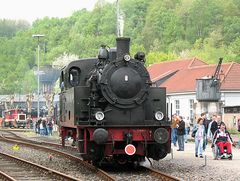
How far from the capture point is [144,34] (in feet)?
411

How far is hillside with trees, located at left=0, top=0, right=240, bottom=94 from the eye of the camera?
107000 millimetres

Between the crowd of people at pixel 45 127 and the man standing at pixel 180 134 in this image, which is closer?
the man standing at pixel 180 134

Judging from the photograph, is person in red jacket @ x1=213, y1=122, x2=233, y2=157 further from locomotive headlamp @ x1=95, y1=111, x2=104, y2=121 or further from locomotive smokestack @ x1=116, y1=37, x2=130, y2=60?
locomotive headlamp @ x1=95, y1=111, x2=104, y2=121

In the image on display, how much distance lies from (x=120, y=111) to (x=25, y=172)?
10.2 feet

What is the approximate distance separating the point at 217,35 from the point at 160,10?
2520 centimetres

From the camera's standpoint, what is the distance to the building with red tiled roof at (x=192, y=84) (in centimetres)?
4606

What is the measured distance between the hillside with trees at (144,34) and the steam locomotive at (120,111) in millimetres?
73361

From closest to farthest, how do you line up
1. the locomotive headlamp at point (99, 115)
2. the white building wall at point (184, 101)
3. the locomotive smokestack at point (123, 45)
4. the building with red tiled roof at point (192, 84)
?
the locomotive headlamp at point (99, 115), the locomotive smokestack at point (123, 45), the building with red tiled roof at point (192, 84), the white building wall at point (184, 101)

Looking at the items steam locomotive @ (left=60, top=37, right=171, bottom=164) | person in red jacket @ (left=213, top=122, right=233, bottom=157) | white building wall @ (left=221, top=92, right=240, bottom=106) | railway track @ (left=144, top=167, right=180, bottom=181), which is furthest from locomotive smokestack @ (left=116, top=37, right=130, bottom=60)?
white building wall @ (left=221, top=92, right=240, bottom=106)

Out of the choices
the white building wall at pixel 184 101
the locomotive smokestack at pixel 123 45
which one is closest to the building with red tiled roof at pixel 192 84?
the white building wall at pixel 184 101

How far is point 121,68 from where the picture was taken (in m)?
16.7

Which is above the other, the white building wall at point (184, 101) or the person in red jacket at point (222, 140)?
the white building wall at point (184, 101)

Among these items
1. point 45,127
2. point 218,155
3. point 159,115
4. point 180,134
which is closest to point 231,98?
point 45,127

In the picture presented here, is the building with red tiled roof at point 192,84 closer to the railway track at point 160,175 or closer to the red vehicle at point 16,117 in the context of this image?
the red vehicle at point 16,117
